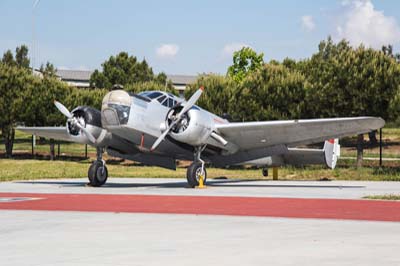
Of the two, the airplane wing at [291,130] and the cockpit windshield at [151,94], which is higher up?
the cockpit windshield at [151,94]

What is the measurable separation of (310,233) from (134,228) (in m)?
3.21

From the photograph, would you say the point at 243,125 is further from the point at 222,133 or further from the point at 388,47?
the point at 388,47

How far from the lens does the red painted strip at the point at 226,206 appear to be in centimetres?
1596

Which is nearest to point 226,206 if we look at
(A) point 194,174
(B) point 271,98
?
(A) point 194,174

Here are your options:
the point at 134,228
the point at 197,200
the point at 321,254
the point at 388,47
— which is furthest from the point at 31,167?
the point at 388,47

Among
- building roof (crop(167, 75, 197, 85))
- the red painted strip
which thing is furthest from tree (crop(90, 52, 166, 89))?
the red painted strip

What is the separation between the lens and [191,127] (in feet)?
86.4

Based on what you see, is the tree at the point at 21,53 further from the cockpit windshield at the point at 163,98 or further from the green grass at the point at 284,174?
the cockpit windshield at the point at 163,98

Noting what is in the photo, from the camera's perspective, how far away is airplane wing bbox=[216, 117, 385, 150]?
25.8 meters

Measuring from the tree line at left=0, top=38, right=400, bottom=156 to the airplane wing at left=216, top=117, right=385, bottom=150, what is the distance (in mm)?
2977

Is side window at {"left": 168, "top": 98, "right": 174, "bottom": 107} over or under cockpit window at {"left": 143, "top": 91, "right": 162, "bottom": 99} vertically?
under

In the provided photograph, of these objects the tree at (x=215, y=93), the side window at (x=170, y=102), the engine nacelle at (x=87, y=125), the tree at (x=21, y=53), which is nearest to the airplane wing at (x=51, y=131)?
the engine nacelle at (x=87, y=125)

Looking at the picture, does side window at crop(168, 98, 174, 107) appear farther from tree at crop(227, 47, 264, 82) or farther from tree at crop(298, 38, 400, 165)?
tree at crop(227, 47, 264, 82)

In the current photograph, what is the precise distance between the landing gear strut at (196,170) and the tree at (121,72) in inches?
2818
